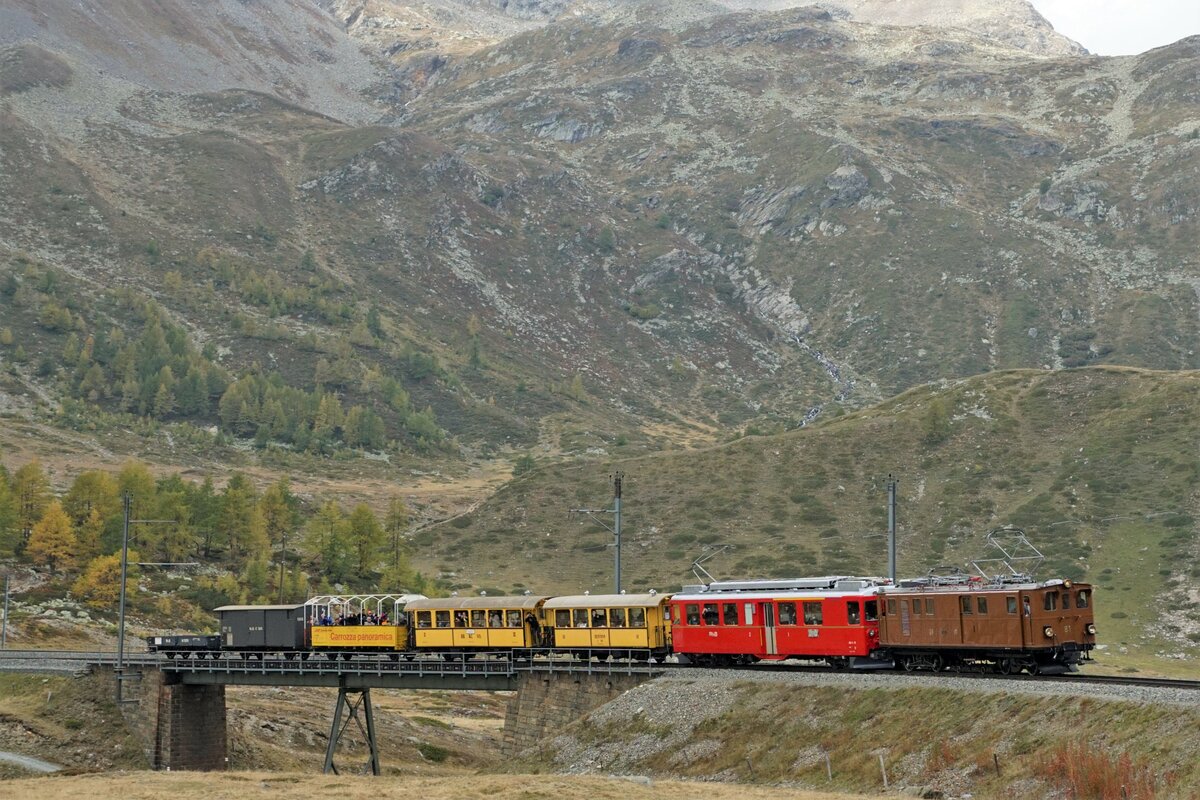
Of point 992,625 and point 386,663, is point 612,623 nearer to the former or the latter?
point 386,663

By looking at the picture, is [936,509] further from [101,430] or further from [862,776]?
[101,430]

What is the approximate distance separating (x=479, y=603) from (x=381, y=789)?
→ 22599mm

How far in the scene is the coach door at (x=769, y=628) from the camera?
2151 inches

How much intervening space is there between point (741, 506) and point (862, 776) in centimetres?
10639

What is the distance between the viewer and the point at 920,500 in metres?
141

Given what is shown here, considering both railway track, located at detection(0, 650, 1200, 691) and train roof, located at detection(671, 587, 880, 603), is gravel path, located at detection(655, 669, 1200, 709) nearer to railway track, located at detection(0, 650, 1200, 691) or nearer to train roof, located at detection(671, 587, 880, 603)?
railway track, located at detection(0, 650, 1200, 691)

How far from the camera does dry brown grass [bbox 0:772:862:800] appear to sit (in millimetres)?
38000

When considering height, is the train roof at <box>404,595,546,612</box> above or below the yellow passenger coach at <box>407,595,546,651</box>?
above

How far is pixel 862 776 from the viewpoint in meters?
39.5

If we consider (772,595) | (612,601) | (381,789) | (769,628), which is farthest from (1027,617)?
(381,789)

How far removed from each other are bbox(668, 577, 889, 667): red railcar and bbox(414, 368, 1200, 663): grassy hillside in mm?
57880

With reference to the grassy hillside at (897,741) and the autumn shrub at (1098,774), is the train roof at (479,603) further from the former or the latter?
the autumn shrub at (1098,774)

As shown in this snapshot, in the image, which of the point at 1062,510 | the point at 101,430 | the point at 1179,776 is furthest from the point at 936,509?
the point at 101,430

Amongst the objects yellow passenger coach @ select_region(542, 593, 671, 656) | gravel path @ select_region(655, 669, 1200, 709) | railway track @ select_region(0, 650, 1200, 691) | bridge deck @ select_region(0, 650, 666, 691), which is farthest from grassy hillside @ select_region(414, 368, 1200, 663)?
gravel path @ select_region(655, 669, 1200, 709)
